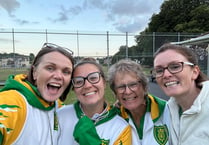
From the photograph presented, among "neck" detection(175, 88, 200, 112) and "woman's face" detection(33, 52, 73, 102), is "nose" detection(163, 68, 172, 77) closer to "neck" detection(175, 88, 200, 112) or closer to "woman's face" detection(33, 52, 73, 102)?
"neck" detection(175, 88, 200, 112)

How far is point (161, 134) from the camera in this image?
2.09 metres

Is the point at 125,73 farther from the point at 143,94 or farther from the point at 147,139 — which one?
the point at 147,139

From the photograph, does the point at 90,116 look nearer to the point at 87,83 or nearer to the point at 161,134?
the point at 87,83

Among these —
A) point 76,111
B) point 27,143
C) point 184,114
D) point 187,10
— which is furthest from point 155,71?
point 187,10

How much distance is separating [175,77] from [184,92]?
154 mm

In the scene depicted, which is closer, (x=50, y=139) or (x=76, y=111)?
(x=50, y=139)

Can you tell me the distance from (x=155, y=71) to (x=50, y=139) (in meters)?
1.13

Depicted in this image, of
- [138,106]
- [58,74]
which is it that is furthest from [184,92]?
[58,74]

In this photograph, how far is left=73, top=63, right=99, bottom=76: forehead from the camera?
2.18 m

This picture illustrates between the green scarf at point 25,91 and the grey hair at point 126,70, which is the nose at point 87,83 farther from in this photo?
the green scarf at point 25,91

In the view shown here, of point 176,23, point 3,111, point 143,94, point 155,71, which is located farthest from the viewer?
point 176,23

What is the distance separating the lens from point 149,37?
19047 mm

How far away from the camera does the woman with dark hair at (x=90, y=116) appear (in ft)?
6.37

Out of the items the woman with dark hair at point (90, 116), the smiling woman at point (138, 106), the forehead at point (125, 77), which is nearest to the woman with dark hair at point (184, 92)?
the smiling woman at point (138, 106)
